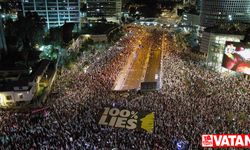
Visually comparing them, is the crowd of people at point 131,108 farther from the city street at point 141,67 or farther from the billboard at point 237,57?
the city street at point 141,67

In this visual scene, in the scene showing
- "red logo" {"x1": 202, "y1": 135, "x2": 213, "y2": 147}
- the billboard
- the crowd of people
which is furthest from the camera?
the billboard

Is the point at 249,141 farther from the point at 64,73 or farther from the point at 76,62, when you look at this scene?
the point at 76,62

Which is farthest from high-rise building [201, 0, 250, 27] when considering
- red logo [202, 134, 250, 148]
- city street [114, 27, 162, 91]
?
red logo [202, 134, 250, 148]

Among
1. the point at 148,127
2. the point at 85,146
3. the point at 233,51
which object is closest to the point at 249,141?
the point at 148,127

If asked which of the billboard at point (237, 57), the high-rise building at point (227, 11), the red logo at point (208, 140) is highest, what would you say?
the high-rise building at point (227, 11)

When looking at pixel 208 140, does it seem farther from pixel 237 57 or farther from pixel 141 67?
pixel 141 67

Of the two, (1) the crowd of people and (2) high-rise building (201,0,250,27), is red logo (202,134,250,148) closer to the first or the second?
(1) the crowd of people

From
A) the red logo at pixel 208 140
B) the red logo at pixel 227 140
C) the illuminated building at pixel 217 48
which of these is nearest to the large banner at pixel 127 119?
the red logo at pixel 208 140
